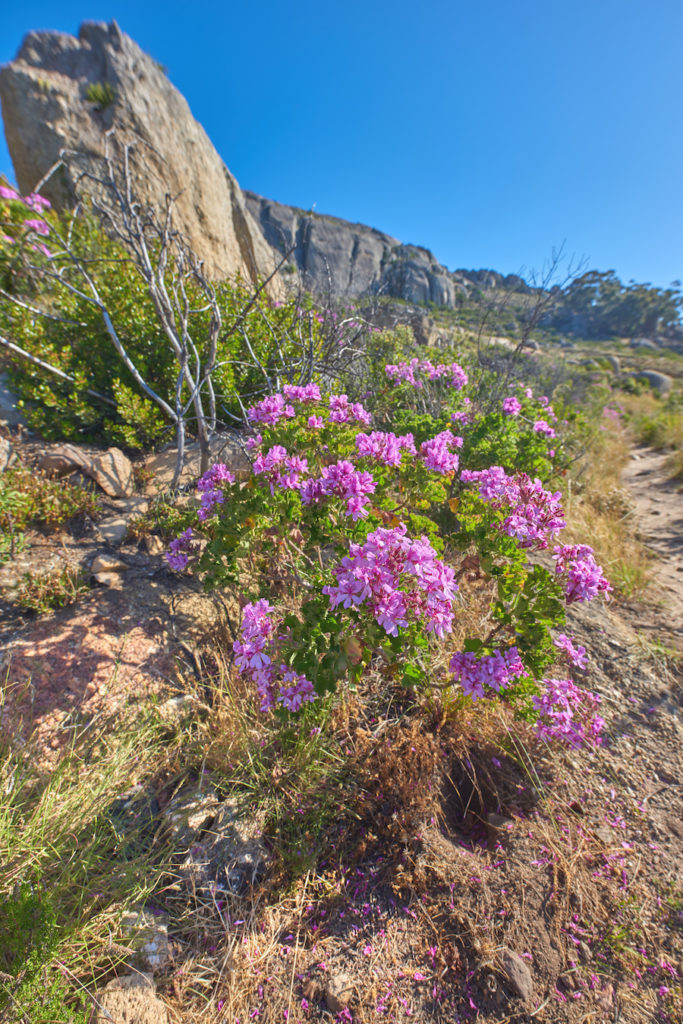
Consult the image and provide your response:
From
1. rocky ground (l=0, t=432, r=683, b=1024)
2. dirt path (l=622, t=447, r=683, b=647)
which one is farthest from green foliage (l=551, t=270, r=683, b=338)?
rocky ground (l=0, t=432, r=683, b=1024)

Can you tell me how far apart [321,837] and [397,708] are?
2.47 feet

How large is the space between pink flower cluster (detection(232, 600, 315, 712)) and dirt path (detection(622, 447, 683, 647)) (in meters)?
3.07

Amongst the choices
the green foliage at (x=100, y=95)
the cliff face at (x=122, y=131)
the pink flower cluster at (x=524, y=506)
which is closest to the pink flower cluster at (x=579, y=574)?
the pink flower cluster at (x=524, y=506)

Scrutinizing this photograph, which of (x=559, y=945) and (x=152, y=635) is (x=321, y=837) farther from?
(x=152, y=635)

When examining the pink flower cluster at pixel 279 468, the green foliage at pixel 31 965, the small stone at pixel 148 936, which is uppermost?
the pink flower cluster at pixel 279 468

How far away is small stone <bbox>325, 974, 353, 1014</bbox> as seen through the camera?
1.47m

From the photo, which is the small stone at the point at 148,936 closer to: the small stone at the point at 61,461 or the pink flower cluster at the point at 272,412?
the pink flower cluster at the point at 272,412

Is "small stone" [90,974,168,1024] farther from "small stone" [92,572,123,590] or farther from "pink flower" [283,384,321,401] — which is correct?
"pink flower" [283,384,321,401]

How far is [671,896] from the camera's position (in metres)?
1.82

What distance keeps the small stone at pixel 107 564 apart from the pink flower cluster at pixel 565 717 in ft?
9.29

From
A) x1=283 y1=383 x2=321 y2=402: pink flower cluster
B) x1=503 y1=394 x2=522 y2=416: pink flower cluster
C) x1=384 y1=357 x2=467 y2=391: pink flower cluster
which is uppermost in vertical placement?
x1=384 y1=357 x2=467 y2=391: pink flower cluster

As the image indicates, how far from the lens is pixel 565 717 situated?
2.09m

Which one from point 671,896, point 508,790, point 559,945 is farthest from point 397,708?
point 671,896

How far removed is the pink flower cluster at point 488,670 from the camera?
1.66 meters
